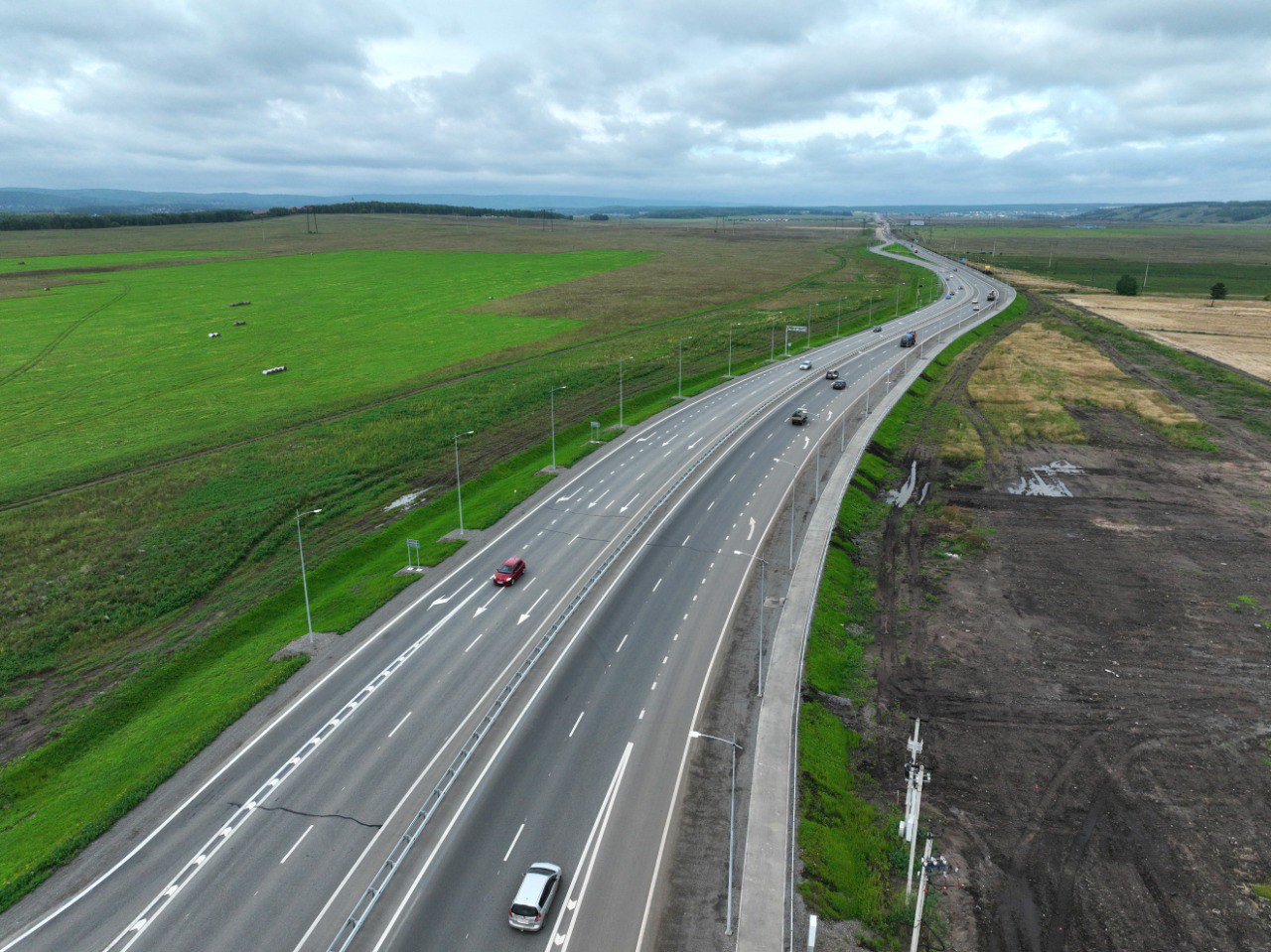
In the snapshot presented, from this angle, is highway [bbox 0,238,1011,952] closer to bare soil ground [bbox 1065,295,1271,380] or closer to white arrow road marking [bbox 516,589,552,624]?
white arrow road marking [bbox 516,589,552,624]

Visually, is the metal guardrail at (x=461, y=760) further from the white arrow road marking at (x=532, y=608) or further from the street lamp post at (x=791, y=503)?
the street lamp post at (x=791, y=503)

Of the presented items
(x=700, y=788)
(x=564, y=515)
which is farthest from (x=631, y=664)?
(x=564, y=515)

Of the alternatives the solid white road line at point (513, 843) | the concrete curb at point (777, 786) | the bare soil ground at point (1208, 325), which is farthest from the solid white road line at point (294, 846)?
the bare soil ground at point (1208, 325)

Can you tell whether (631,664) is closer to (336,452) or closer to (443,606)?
(443,606)

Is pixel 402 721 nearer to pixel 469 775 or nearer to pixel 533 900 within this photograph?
pixel 469 775

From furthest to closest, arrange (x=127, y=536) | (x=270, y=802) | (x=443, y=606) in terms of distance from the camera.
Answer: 1. (x=127, y=536)
2. (x=443, y=606)
3. (x=270, y=802)
